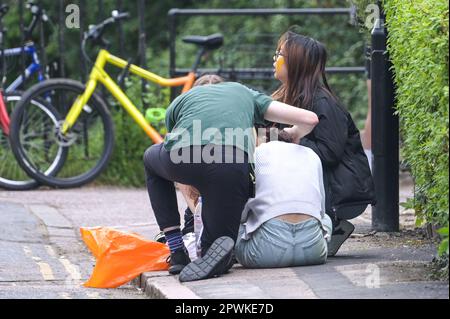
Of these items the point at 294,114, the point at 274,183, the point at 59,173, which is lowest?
the point at 59,173

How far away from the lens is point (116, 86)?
10266 millimetres

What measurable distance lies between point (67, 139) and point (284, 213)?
4496 millimetres

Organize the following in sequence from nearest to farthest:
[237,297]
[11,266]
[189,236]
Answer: [237,297], [189,236], [11,266]

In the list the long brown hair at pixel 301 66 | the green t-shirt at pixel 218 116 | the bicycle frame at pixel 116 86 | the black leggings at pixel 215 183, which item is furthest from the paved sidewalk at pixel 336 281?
the bicycle frame at pixel 116 86

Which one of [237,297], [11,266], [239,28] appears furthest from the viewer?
[239,28]

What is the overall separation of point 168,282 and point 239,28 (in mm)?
10705

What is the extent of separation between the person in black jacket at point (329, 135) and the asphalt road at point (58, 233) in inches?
50.2

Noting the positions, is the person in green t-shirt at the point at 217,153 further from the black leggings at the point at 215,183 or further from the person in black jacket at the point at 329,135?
the person in black jacket at the point at 329,135

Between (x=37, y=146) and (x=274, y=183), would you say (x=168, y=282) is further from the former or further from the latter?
(x=37, y=146)

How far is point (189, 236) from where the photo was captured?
6.39 m

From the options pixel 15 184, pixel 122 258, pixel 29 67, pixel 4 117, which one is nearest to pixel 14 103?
pixel 4 117

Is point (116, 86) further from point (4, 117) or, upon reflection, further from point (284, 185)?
point (284, 185)

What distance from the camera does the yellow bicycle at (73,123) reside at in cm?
996
